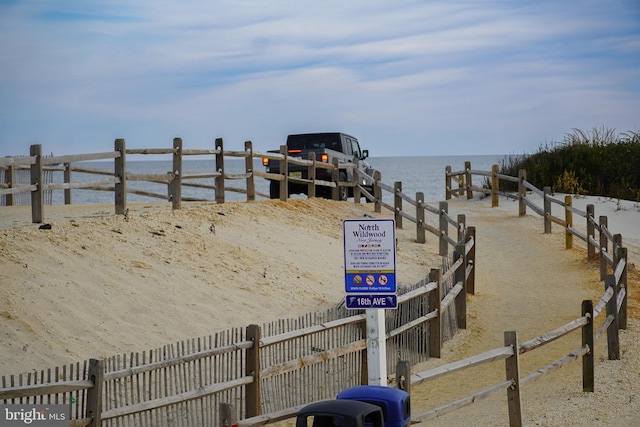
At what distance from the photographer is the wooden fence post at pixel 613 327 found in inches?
431

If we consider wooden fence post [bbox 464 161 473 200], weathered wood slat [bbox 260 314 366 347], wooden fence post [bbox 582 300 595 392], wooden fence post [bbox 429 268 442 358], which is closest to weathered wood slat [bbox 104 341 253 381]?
weathered wood slat [bbox 260 314 366 347]

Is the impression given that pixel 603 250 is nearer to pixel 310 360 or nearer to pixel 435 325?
pixel 435 325

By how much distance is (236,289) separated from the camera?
13109 millimetres

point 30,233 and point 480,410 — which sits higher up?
point 30,233

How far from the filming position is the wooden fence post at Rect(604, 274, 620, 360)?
10.9m

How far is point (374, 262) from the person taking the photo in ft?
21.8

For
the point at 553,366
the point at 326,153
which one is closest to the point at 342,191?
the point at 326,153

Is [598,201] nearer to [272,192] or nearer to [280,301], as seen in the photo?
[272,192]

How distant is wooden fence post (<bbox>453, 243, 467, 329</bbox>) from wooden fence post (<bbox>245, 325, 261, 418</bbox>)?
653 cm

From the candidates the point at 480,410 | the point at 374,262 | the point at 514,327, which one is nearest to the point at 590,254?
the point at 514,327

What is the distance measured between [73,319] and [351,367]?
11.5 ft

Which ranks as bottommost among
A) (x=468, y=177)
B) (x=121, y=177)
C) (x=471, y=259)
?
(x=471, y=259)

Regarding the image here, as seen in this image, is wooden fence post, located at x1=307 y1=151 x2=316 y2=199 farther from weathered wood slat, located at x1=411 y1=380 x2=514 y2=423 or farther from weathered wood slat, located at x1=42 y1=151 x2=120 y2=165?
weathered wood slat, located at x1=411 y1=380 x2=514 y2=423

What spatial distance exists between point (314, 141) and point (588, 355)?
16.5 m
